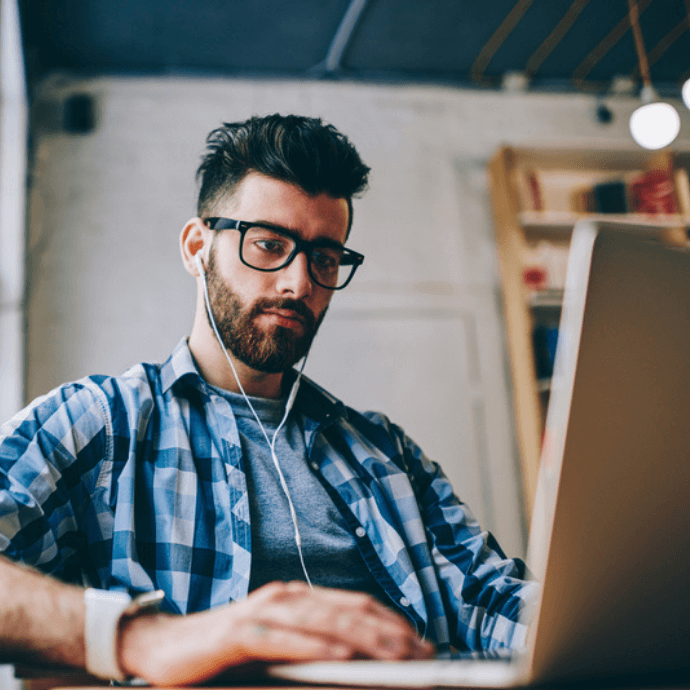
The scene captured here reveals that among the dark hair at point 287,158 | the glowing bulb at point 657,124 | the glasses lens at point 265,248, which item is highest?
the glowing bulb at point 657,124

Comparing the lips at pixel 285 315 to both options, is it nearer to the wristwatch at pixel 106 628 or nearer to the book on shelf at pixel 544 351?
the wristwatch at pixel 106 628

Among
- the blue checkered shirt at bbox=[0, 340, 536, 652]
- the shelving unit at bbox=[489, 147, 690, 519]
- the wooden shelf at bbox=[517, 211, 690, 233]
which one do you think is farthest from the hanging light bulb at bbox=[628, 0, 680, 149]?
the blue checkered shirt at bbox=[0, 340, 536, 652]

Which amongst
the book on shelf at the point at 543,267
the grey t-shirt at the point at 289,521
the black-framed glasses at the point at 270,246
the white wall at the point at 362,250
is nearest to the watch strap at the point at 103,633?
the grey t-shirt at the point at 289,521

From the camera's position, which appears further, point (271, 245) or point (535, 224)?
point (535, 224)

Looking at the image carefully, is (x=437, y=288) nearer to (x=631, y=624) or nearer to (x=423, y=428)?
(x=423, y=428)

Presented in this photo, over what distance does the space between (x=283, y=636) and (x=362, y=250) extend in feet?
7.01

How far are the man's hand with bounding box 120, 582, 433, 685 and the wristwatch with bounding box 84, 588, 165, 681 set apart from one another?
0.04 m

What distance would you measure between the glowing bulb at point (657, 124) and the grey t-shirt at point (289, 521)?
1.90 m

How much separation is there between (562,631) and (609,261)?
248 mm

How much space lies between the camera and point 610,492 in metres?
0.41

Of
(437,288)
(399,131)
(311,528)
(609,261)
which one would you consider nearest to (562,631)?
(609,261)

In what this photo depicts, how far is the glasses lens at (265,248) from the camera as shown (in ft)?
3.88

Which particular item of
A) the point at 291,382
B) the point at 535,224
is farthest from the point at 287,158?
the point at 535,224

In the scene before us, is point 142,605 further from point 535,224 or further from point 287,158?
point 535,224
